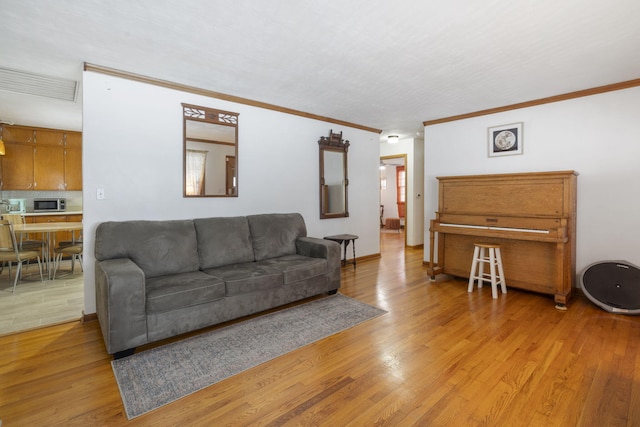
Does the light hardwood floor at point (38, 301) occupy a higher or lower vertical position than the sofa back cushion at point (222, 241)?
lower

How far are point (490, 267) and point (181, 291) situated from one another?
3398 mm

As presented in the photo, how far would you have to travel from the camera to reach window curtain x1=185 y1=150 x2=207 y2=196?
3477 mm

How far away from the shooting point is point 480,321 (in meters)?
2.88

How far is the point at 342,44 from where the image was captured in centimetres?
249

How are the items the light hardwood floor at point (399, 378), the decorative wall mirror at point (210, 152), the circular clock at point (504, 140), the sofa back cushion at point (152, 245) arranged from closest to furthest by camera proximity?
1. the light hardwood floor at point (399, 378)
2. the sofa back cushion at point (152, 245)
3. the decorative wall mirror at point (210, 152)
4. the circular clock at point (504, 140)

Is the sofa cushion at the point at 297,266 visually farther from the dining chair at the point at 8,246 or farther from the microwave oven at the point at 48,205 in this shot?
the microwave oven at the point at 48,205

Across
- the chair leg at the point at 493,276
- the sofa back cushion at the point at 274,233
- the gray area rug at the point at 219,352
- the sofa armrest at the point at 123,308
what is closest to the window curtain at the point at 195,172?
the sofa back cushion at the point at 274,233

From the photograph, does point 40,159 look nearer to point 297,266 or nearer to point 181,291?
point 181,291

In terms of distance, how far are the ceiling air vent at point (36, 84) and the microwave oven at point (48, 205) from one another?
277cm

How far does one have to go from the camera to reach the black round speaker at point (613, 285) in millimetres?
2984

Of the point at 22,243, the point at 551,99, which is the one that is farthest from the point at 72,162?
the point at 551,99

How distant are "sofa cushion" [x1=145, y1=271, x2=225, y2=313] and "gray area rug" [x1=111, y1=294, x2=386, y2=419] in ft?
1.08

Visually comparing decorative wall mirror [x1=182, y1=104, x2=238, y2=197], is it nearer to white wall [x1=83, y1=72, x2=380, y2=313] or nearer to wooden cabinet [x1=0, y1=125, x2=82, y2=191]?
white wall [x1=83, y1=72, x2=380, y2=313]

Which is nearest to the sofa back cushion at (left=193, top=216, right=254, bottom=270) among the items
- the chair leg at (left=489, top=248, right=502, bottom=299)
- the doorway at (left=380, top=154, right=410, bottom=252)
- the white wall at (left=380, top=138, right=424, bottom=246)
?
the chair leg at (left=489, top=248, right=502, bottom=299)
